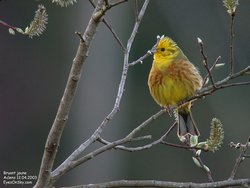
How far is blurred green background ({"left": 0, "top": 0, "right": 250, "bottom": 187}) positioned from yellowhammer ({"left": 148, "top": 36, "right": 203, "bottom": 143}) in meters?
7.60

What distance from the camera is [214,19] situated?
14.0 metres

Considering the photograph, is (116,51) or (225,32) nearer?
(225,32)

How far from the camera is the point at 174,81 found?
4742 mm

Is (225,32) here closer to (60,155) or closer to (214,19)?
(214,19)

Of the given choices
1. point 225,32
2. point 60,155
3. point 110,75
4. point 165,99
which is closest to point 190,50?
point 225,32

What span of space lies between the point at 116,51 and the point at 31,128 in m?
2.35

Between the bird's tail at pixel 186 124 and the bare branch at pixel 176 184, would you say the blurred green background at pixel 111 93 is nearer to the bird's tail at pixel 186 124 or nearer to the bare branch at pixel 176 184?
the bird's tail at pixel 186 124

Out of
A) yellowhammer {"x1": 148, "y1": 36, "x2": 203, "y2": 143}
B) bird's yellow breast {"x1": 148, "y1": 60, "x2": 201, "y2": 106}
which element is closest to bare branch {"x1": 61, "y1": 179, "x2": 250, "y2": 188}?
yellowhammer {"x1": 148, "y1": 36, "x2": 203, "y2": 143}

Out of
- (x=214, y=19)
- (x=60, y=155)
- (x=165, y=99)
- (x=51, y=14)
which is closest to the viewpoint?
(x=165, y=99)

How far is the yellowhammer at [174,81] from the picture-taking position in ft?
15.3

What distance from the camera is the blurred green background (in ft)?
43.1

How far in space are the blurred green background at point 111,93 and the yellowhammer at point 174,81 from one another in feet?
24.9

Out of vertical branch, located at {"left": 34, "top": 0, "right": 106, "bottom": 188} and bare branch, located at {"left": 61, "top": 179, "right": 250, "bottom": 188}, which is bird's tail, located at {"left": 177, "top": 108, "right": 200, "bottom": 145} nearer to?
bare branch, located at {"left": 61, "top": 179, "right": 250, "bottom": 188}

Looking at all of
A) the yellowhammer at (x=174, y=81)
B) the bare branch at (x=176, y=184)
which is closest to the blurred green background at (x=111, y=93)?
the yellowhammer at (x=174, y=81)
